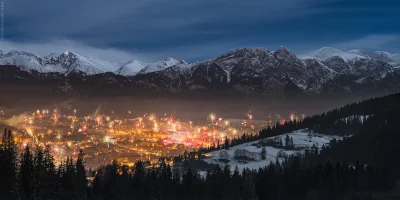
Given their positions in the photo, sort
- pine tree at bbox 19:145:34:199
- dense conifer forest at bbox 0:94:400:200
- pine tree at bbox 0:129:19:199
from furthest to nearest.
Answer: dense conifer forest at bbox 0:94:400:200, pine tree at bbox 0:129:19:199, pine tree at bbox 19:145:34:199

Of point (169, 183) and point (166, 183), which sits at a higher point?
point (166, 183)

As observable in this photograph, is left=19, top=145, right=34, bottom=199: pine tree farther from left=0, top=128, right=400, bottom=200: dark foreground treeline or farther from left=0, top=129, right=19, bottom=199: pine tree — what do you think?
left=0, top=129, right=19, bottom=199: pine tree

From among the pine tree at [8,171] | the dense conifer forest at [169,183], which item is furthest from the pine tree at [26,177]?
the pine tree at [8,171]

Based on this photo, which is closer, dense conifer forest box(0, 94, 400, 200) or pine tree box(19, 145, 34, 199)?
pine tree box(19, 145, 34, 199)

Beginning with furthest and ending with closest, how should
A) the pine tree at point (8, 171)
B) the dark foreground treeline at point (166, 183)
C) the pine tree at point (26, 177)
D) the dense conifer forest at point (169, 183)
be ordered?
the dense conifer forest at point (169, 183)
the dark foreground treeline at point (166, 183)
the pine tree at point (8, 171)
the pine tree at point (26, 177)

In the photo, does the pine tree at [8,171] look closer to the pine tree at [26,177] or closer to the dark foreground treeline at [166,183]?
the dark foreground treeline at [166,183]

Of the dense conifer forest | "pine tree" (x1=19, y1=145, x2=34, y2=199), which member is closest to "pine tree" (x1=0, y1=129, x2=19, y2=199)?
the dense conifer forest

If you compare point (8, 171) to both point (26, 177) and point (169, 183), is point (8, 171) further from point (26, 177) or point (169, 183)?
point (169, 183)

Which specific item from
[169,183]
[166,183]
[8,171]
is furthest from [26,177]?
[169,183]

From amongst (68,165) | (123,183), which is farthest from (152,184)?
(68,165)
